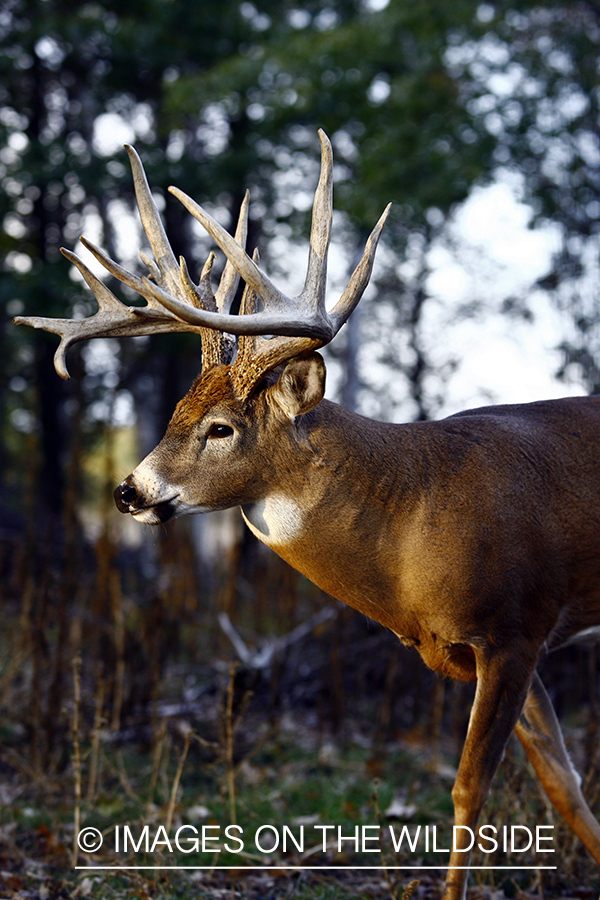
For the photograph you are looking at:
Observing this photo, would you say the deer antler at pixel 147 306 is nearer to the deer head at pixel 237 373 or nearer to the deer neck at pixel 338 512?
the deer head at pixel 237 373

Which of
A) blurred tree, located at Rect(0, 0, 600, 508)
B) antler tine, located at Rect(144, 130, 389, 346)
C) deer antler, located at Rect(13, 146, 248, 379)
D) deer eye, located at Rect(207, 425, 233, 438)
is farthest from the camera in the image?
blurred tree, located at Rect(0, 0, 600, 508)

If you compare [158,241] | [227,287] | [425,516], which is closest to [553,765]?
[425,516]

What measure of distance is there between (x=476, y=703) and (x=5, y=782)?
320cm

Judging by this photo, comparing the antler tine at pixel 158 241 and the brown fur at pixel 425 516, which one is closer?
the brown fur at pixel 425 516

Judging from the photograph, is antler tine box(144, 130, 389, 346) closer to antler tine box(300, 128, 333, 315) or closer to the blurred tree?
antler tine box(300, 128, 333, 315)

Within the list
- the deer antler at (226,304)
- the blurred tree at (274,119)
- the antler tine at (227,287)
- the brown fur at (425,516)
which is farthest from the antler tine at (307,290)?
the blurred tree at (274,119)

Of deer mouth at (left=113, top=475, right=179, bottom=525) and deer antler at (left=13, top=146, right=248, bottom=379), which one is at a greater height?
deer antler at (left=13, top=146, right=248, bottom=379)

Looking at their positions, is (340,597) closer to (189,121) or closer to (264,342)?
(264,342)

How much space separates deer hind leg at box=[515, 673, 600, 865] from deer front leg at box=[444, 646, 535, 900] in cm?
41

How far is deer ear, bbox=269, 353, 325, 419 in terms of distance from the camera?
9.32ft

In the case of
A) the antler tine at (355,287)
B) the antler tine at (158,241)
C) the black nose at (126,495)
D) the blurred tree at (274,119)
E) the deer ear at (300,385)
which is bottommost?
the black nose at (126,495)

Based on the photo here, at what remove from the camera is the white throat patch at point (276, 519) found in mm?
2949

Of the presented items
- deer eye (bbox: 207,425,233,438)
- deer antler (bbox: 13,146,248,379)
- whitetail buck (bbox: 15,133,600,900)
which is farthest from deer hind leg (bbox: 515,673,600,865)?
deer antler (bbox: 13,146,248,379)

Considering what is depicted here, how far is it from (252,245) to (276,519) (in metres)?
9.89
